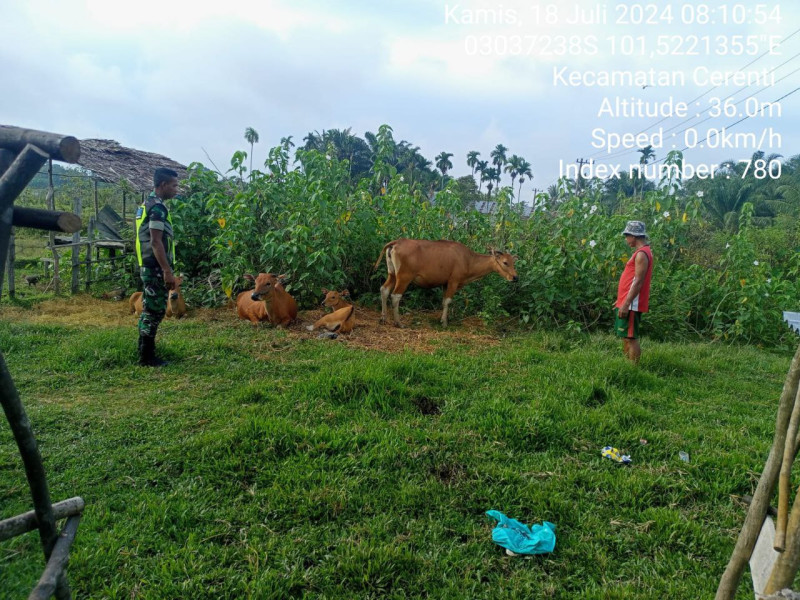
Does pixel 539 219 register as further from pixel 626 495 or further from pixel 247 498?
pixel 247 498

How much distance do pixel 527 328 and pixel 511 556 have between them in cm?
580

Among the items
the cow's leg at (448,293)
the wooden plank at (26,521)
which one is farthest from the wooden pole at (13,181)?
the cow's leg at (448,293)

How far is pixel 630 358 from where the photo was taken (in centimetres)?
607

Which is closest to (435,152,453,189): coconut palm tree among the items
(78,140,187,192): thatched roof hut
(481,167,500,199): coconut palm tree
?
A: (481,167,500,199): coconut palm tree

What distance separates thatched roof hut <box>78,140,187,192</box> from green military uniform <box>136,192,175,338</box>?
648 centimetres

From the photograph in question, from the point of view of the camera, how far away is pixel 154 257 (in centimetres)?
546

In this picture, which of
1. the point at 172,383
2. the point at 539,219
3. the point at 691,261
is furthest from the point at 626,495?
the point at 691,261

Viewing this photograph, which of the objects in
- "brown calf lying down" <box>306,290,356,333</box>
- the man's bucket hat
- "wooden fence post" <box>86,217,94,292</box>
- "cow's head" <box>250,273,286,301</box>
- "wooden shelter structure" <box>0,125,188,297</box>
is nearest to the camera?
the man's bucket hat

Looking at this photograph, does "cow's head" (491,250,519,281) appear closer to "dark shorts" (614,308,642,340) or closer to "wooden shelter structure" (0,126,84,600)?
"dark shorts" (614,308,642,340)

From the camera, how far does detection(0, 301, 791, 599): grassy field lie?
2568 mm

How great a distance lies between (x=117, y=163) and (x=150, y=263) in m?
8.18

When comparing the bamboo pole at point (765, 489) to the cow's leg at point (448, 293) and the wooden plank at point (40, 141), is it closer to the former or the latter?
the wooden plank at point (40, 141)

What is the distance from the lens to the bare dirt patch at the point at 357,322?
22.9 ft

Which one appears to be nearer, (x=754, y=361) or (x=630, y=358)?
(x=630, y=358)
